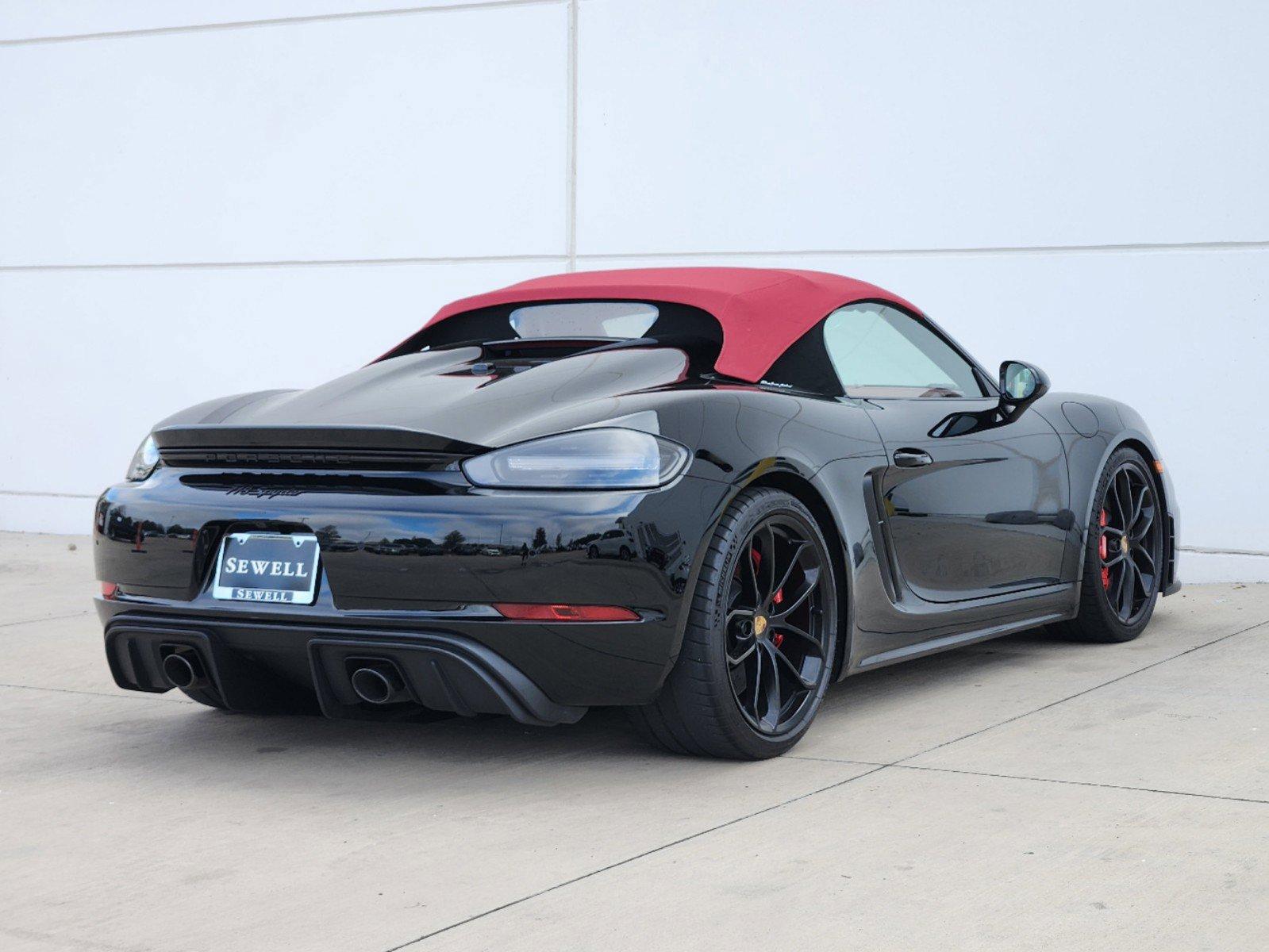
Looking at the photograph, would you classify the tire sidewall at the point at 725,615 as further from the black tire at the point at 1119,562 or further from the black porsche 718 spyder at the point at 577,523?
the black tire at the point at 1119,562

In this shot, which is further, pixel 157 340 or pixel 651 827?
pixel 157 340

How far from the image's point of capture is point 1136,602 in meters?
6.15

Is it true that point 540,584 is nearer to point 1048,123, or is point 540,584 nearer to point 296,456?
point 296,456

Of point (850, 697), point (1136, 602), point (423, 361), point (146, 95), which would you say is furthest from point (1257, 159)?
point (146, 95)

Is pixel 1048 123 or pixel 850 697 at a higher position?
pixel 1048 123

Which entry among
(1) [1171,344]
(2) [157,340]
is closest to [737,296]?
(1) [1171,344]

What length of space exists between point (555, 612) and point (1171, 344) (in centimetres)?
524

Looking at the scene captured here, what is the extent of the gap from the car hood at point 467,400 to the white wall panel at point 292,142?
5.25 metres

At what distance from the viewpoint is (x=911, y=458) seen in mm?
4672

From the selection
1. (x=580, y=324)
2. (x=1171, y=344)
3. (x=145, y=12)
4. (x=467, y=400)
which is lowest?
(x=1171, y=344)

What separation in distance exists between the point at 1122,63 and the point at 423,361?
489 centimetres

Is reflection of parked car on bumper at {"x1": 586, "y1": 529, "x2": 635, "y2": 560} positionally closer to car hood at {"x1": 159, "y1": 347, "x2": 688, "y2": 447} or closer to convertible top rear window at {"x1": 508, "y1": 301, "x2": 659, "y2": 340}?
car hood at {"x1": 159, "y1": 347, "x2": 688, "y2": 447}

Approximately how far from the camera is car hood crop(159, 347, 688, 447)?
3.79m

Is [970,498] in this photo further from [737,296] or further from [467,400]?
[467,400]
